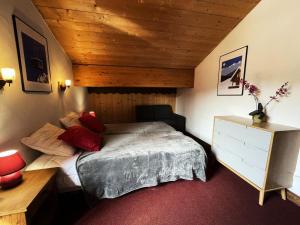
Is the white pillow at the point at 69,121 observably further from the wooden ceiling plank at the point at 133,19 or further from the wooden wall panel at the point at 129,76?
the wooden ceiling plank at the point at 133,19

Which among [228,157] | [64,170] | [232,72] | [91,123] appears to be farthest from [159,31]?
[64,170]

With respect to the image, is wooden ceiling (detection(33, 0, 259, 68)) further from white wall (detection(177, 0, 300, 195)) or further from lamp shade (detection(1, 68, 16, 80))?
lamp shade (detection(1, 68, 16, 80))

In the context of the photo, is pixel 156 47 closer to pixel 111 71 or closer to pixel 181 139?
pixel 111 71

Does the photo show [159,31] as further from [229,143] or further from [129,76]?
[229,143]

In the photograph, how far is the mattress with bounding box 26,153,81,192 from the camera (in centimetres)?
160

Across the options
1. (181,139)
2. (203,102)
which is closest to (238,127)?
(181,139)

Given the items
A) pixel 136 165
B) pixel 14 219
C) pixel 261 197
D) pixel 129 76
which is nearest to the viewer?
pixel 14 219

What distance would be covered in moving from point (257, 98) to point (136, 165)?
1985mm

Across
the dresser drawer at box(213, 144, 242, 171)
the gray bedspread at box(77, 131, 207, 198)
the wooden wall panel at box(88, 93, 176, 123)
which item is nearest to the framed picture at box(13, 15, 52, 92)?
the gray bedspread at box(77, 131, 207, 198)

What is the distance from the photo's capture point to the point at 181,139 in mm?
2307

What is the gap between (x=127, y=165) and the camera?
1.78 m

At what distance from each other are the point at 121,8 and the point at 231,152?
2576 mm

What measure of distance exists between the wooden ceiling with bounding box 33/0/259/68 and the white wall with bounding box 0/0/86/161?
271mm

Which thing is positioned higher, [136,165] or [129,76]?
[129,76]
